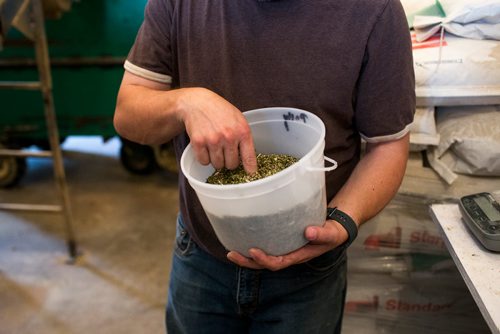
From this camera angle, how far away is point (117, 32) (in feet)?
7.30

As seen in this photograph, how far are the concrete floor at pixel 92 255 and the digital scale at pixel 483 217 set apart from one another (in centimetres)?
127

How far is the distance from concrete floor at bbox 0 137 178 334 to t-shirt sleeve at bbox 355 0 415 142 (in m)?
1.31

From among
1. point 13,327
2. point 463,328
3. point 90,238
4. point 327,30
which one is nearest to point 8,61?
point 90,238

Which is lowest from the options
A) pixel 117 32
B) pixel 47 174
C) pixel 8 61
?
pixel 47 174

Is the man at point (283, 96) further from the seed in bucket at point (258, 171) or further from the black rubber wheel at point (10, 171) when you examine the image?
the black rubber wheel at point (10, 171)

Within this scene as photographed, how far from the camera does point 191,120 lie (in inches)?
25.7

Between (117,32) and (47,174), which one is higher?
(117,32)

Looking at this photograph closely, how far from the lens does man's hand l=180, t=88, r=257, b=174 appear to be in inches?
24.3

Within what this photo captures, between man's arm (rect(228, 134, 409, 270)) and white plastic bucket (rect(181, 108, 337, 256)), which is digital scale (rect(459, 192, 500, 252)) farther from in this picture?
white plastic bucket (rect(181, 108, 337, 256))

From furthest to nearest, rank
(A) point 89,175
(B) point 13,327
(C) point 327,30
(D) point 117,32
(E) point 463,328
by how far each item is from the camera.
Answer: (A) point 89,175 → (D) point 117,32 → (B) point 13,327 → (E) point 463,328 → (C) point 327,30

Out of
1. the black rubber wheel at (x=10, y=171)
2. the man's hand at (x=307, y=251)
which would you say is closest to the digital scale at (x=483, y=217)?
the man's hand at (x=307, y=251)

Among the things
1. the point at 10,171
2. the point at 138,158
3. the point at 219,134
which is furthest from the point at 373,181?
the point at 10,171

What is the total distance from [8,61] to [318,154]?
2192 mm

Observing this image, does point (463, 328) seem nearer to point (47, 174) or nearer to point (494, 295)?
point (494, 295)
